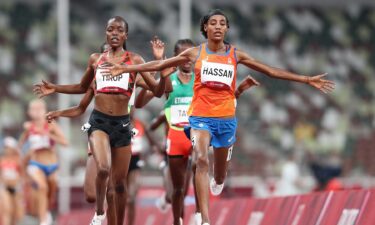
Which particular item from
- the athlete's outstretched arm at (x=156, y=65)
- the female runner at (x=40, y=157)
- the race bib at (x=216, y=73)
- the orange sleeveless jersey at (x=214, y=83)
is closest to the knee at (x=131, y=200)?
the female runner at (x=40, y=157)

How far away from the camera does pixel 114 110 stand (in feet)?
40.0

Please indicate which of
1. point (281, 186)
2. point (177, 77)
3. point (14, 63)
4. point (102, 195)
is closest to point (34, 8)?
point (14, 63)

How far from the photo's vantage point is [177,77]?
1429 centimetres

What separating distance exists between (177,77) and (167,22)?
2119 cm

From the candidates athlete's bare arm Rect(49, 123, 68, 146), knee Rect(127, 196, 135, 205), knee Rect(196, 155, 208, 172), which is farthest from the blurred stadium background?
knee Rect(196, 155, 208, 172)

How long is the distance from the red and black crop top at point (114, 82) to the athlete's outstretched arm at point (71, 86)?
0.56 ft

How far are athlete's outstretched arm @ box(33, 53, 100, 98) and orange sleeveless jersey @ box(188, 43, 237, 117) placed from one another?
1.23m

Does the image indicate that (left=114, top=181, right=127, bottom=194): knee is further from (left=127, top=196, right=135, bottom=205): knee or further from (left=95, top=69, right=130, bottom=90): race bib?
(left=127, top=196, right=135, bottom=205): knee

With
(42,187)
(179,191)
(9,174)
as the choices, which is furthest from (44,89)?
(9,174)

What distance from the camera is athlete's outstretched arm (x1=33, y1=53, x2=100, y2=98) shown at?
12266mm

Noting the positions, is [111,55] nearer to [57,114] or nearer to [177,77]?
[57,114]

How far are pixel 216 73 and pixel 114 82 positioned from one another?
1.17 metres

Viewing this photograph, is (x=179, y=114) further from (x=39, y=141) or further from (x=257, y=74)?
(x=257, y=74)

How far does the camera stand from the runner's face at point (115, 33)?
12156mm
